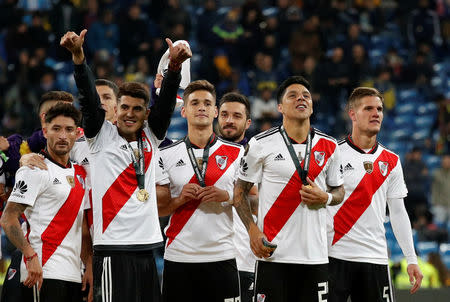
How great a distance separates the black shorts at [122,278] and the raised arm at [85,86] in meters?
0.90

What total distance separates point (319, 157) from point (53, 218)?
2115 mm

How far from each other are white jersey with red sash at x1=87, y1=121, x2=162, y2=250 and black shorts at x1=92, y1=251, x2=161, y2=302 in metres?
0.08

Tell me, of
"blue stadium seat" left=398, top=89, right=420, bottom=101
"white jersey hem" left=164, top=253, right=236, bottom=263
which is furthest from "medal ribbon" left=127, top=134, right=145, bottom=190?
"blue stadium seat" left=398, top=89, right=420, bottom=101

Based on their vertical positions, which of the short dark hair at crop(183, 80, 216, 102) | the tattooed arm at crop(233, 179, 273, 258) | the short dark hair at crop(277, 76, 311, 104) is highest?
the short dark hair at crop(183, 80, 216, 102)

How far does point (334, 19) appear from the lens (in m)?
16.8

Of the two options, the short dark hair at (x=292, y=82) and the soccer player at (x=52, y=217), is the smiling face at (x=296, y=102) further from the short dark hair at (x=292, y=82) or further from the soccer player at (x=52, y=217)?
the soccer player at (x=52, y=217)

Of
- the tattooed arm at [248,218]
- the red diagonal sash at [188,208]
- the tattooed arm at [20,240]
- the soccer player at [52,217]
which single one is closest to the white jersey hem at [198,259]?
the red diagonal sash at [188,208]

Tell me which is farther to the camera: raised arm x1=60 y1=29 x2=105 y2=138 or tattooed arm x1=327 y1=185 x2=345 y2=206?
tattooed arm x1=327 y1=185 x2=345 y2=206

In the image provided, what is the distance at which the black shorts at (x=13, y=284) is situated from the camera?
5.72 m

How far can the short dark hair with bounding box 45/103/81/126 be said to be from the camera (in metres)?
5.85

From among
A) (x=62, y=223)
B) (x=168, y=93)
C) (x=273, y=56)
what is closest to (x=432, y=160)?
(x=273, y=56)

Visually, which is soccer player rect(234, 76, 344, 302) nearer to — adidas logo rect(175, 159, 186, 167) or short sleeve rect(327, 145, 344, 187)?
short sleeve rect(327, 145, 344, 187)

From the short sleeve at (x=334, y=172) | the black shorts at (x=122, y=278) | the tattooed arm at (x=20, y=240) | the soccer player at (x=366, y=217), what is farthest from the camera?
the soccer player at (x=366, y=217)

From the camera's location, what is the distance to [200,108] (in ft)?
22.0
